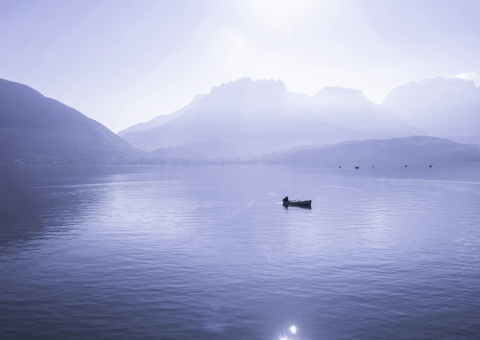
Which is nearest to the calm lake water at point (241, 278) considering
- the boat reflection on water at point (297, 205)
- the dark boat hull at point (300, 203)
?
the boat reflection on water at point (297, 205)

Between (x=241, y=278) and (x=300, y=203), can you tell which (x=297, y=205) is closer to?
(x=300, y=203)

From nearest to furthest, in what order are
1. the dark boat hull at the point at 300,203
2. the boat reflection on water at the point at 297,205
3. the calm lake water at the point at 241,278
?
the calm lake water at the point at 241,278
the boat reflection on water at the point at 297,205
the dark boat hull at the point at 300,203

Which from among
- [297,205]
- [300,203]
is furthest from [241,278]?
[297,205]

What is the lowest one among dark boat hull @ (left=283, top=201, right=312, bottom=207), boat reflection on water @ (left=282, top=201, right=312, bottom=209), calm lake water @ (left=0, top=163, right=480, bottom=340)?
calm lake water @ (left=0, top=163, right=480, bottom=340)

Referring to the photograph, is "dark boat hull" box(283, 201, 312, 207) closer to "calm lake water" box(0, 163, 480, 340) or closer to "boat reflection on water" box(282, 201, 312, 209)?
"boat reflection on water" box(282, 201, 312, 209)

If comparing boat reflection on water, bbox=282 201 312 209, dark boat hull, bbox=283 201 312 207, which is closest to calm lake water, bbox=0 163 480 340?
boat reflection on water, bbox=282 201 312 209

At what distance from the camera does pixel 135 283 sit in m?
37.0

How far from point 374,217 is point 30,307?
69.8 meters

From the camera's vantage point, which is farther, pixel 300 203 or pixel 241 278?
pixel 300 203

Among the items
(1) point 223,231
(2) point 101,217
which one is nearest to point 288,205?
(1) point 223,231

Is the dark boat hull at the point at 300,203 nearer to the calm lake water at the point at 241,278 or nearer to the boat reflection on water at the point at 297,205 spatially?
the boat reflection on water at the point at 297,205

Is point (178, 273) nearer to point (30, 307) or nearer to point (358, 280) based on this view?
point (30, 307)

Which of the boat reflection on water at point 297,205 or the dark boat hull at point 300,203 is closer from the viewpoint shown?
the boat reflection on water at point 297,205

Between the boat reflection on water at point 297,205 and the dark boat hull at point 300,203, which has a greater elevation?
the dark boat hull at point 300,203
